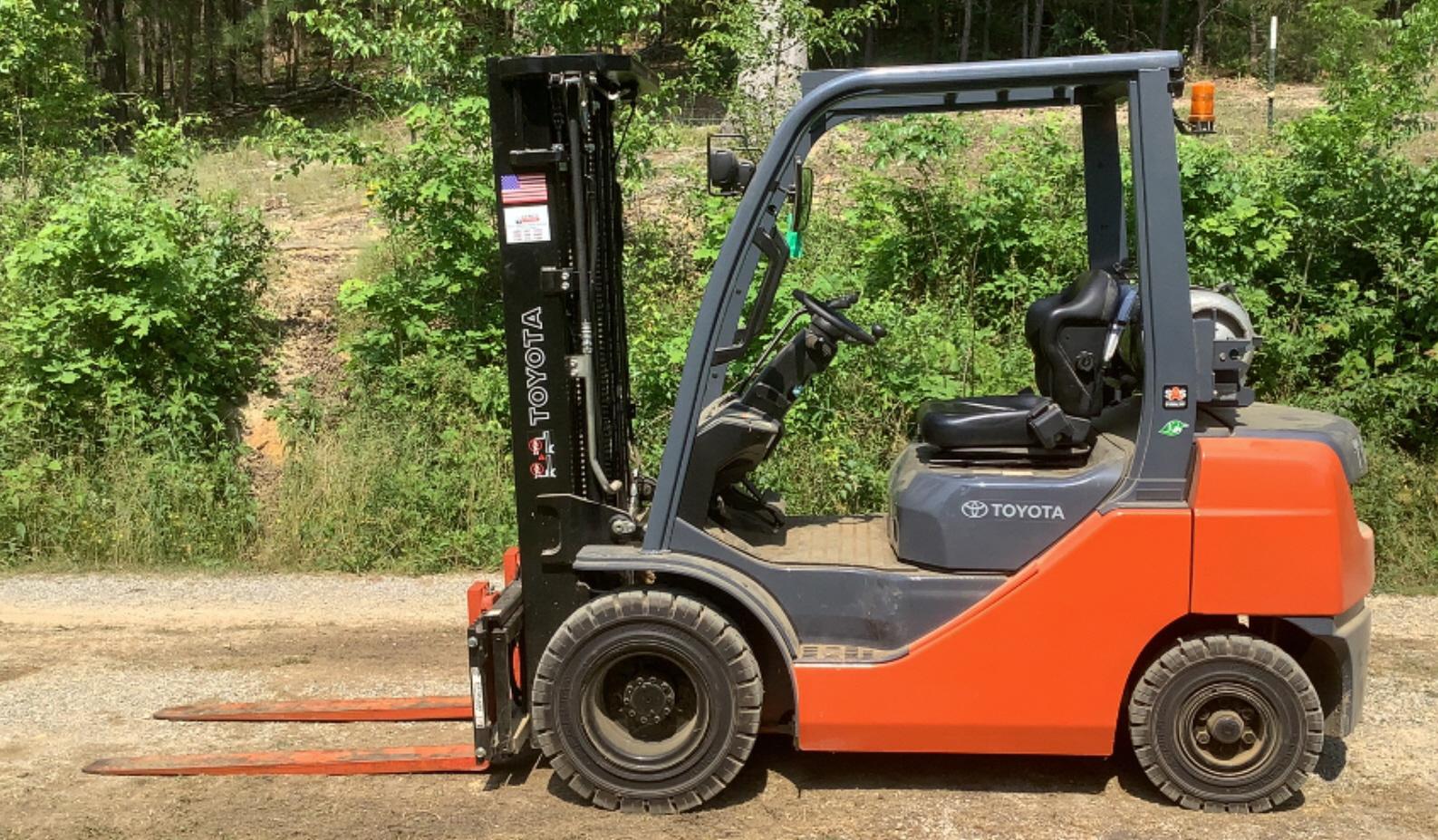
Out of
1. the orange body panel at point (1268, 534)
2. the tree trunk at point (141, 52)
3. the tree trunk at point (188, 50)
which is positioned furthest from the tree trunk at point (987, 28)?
the orange body panel at point (1268, 534)

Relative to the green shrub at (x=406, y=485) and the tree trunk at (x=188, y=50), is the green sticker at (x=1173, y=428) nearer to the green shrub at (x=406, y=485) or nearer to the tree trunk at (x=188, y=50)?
the green shrub at (x=406, y=485)

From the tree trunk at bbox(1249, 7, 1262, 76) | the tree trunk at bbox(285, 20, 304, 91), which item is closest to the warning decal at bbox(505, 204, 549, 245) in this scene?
the tree trunk at bbox(1249, 7, 1262, 76)

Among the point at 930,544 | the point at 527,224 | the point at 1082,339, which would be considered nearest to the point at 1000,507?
the point at 930,544

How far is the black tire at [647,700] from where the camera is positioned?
186 inches

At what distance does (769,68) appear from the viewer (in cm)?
1153

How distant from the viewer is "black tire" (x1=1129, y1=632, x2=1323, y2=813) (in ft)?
15.1

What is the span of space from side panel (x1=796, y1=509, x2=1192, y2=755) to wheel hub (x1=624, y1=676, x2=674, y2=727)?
53cm

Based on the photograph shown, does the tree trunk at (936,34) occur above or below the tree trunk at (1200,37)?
above

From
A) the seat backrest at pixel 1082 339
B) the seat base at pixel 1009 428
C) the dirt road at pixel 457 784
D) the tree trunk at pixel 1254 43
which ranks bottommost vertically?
the dirt road at pixel 457 784

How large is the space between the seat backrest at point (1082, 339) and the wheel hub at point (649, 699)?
197cm

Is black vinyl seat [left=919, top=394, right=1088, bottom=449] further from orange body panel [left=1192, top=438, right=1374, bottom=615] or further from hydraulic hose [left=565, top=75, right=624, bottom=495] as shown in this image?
hydraulic hose [left=565, top=75, right=624, bottom=495]

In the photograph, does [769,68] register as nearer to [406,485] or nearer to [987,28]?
[406,485]

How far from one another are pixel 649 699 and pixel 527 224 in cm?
195

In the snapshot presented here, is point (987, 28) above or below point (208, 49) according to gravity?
above
